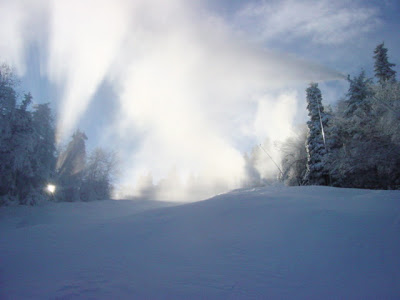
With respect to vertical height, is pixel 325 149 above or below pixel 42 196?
above

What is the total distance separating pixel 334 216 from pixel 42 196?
27.5 meters

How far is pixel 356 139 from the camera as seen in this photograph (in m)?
20.1

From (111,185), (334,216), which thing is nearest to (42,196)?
(111,185)

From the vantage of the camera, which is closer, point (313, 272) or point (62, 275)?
point (313, 272)

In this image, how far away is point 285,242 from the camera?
5.84 meters

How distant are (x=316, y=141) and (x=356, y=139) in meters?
5.96

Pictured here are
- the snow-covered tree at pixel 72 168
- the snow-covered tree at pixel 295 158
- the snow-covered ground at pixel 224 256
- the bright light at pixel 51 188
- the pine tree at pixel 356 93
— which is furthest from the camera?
the snow-covered tree at pixel 72 168

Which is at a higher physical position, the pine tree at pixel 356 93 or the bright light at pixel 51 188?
the pine tree at pixel 356 93

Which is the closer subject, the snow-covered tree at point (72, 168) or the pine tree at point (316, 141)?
the pine tree at point (316, 141)

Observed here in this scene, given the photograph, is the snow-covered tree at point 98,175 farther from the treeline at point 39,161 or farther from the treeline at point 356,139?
the treeline at point 356,139

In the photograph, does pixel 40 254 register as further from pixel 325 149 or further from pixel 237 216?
pixel 325 149

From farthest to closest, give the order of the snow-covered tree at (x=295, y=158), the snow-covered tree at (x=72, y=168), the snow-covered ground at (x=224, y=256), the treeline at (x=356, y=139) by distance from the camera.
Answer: the snow-covered tree at (x=72, y=168)
the snow-covered tree at (x=295, y=158)
the treeline at (x=356, y=139)
the snow-covered ground at (x=224, y=256)

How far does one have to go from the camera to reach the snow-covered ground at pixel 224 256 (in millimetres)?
3943

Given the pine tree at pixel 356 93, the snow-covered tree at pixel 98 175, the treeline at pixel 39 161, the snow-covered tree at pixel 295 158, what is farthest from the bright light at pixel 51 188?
the pine tree at pixel 356 93
